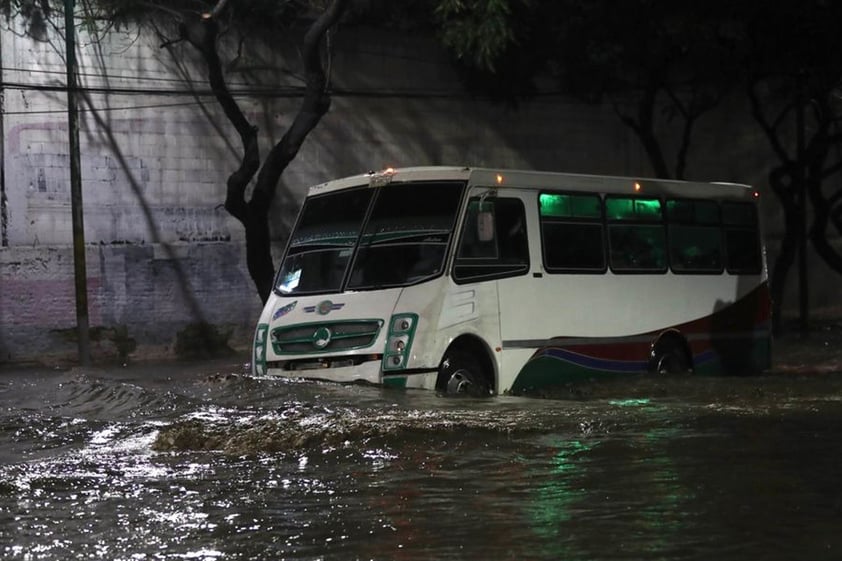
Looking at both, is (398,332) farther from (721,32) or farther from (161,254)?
(721,32)

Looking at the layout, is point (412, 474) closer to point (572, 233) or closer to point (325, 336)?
point (325, 336)

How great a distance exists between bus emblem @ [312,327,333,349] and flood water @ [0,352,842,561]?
531 mm

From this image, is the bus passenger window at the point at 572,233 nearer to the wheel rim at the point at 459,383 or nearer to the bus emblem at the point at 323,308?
the wheel rim at the point at 459,383

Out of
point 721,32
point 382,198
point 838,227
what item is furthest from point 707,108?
point 382,198

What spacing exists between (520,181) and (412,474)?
5396mm

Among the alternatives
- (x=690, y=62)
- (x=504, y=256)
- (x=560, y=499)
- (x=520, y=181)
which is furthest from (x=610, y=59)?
(x=560, y=499)

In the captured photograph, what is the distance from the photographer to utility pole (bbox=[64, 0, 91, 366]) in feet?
62.7

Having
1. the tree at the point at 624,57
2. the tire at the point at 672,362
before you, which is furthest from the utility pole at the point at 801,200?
the tire at the point at 672,362

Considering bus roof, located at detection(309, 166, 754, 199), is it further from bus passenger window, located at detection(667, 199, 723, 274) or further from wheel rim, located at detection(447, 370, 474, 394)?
wheel rim, located at detection(447, 370, 474, 394)

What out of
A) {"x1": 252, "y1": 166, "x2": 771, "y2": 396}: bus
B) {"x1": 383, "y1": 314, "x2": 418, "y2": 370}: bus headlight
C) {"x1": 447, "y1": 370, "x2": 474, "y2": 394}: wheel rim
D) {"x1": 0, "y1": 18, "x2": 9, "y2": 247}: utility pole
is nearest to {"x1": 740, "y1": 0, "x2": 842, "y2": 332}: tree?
{"x1": 252, "y1": 166, "x2": 771, "y2": 396}: bus

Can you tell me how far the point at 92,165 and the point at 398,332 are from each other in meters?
10.8

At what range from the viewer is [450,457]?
8.87 metres

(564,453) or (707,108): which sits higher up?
(707,108)

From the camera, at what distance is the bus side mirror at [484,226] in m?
12.2
